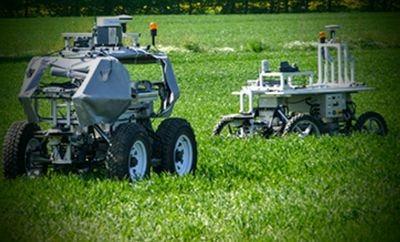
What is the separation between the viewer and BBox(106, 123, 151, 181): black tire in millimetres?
11758

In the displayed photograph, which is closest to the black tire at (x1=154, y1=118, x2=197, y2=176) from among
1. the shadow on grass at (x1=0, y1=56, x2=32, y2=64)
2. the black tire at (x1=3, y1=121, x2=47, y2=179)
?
the black tire at (x1=3, y1=121, x2=47, y2=179)

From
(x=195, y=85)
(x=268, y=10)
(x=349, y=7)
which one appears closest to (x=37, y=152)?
(x=195, y=85)

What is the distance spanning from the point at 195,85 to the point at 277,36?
25.1 metres

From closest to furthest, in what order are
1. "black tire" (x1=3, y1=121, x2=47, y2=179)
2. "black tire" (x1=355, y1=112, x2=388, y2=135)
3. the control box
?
"black tire" (x1=3, y1=121, x2=47, y2=179)
the control box
"black tire" (x1=355, y1=112, x2=388, y2=135)

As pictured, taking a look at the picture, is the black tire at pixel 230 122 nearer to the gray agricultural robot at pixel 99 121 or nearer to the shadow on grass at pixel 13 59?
the gray agricultural robot at pixel 99 121

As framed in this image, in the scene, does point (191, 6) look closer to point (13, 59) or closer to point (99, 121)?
point (13, 59)

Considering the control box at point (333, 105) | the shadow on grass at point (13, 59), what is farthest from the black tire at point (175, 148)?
the shadow on grass at point (13, 59)

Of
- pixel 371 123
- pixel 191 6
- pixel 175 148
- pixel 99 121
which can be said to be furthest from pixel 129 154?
pixel 191 6

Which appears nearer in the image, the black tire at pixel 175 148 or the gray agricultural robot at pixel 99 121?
the gray agricultural robot at pixel 99 121

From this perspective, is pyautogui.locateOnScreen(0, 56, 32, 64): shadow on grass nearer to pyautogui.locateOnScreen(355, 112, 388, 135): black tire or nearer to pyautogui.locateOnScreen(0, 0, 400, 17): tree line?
pyautogui.locateOnScreen(0, 0, 400, 17): tree line

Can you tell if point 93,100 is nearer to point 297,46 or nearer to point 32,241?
point 32,241

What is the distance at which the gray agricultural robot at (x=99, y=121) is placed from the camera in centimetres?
1180

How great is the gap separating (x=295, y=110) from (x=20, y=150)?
6.69m

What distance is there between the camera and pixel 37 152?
41.1 feet
